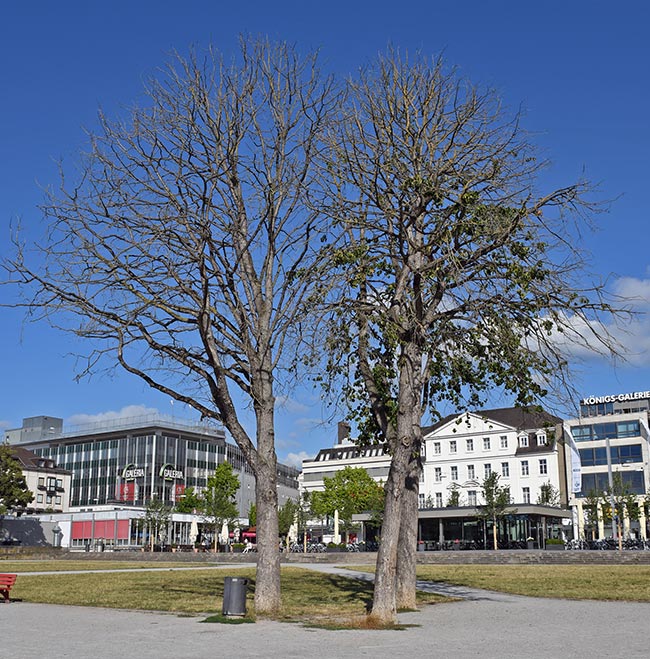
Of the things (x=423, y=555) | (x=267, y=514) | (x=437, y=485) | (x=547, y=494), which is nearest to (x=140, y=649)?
(x=267, y=514)

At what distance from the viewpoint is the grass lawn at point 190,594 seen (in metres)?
18.5

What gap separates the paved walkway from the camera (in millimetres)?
11953

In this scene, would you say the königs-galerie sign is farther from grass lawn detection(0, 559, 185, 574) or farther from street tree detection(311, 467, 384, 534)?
grass lawn detection(0, 559, 185, 574)

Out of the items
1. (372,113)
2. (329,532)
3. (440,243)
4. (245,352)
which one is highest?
(372,113)

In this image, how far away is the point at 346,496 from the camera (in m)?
94.4

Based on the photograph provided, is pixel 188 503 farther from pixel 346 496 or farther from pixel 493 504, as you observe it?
pixel 493 504

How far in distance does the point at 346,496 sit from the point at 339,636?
81587 mm

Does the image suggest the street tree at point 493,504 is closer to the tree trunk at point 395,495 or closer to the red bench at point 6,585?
the red bench at point 6,585

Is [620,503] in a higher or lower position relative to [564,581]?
higher

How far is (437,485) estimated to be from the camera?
332 feet

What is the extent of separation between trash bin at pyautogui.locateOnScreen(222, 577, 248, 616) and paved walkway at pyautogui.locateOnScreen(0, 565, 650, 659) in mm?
636

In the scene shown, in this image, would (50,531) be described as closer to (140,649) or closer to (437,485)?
(437,485)

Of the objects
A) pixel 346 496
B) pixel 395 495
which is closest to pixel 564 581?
pixel 395 495

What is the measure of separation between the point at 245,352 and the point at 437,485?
85203 millimetres
